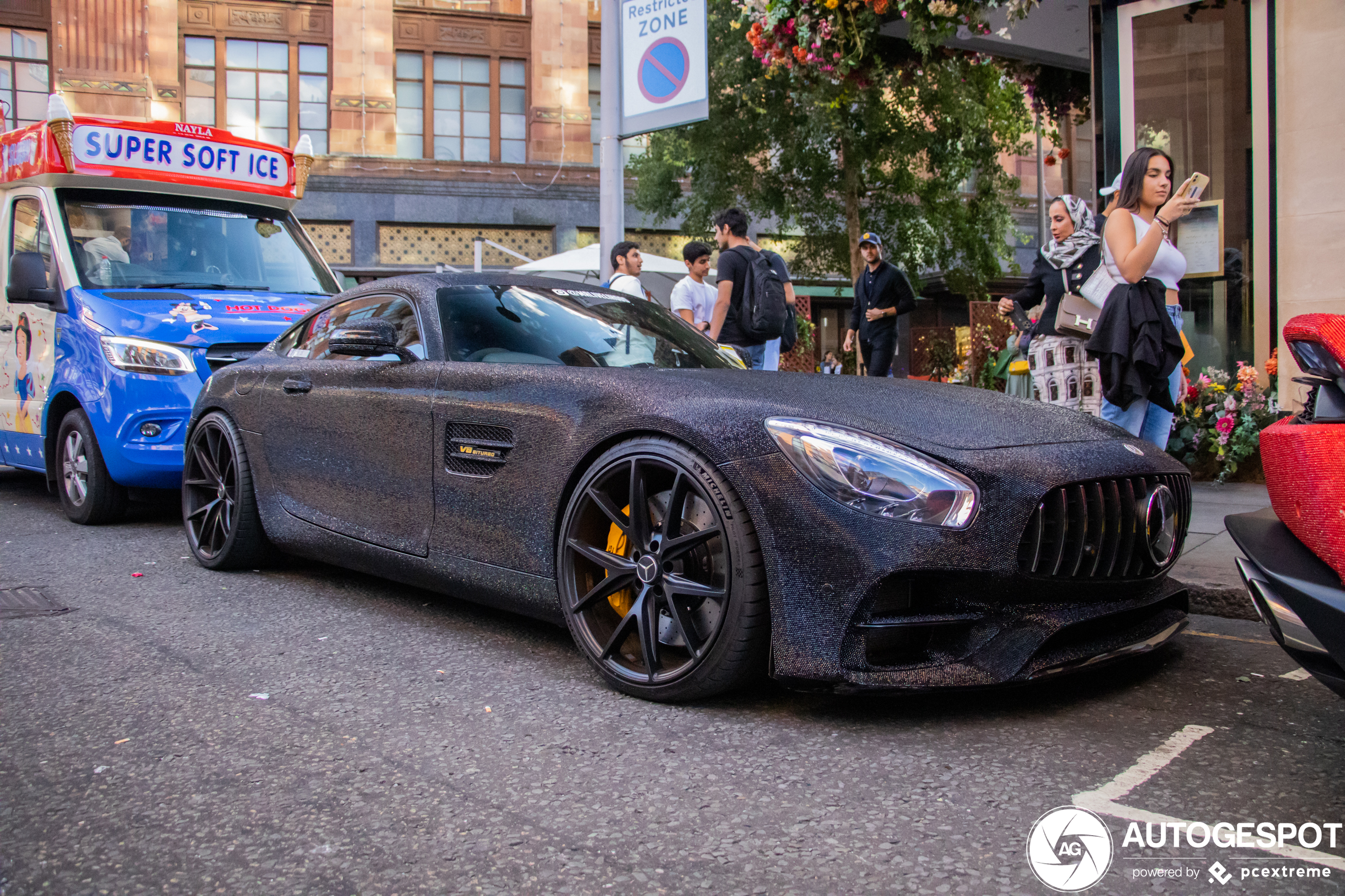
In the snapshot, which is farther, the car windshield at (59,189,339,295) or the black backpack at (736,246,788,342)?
the black backpack at (736,246,788,342)

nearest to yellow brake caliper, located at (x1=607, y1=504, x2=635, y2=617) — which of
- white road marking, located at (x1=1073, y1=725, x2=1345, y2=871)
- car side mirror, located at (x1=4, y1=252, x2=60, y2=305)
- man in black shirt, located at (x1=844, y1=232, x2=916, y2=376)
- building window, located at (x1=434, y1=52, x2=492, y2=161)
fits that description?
white road marking, located at (x1=1073, y1=725, x2=1345, y2=871)

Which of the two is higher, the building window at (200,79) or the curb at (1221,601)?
the building window at (200,79)

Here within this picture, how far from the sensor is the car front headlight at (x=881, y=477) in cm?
284

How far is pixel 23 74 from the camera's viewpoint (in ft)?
75.2

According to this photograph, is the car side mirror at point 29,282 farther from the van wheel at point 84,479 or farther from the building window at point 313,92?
the building window at point 313,92

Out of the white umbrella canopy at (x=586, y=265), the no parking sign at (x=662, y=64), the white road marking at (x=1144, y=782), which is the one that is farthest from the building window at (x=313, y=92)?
the white road marking at (x=1144, y=782)

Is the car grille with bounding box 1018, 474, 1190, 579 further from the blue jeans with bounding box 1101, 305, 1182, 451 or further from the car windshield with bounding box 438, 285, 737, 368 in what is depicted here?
the blue jeans with bounding box 1101, 305, 1182, 451

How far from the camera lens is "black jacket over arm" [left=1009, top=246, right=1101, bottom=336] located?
596 cm

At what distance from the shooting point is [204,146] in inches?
300

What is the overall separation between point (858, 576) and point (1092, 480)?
0.74 meters

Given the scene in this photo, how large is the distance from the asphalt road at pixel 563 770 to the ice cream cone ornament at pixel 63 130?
4.26 m

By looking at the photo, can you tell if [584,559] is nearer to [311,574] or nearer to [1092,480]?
[1092,480]

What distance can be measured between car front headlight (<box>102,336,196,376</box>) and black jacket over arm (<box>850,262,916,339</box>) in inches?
212

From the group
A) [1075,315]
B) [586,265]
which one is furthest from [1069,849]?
[586,265]
